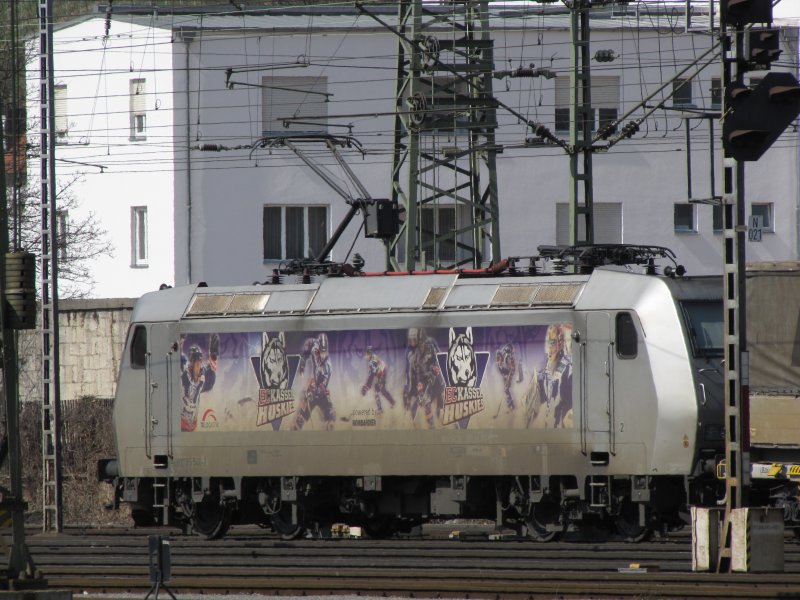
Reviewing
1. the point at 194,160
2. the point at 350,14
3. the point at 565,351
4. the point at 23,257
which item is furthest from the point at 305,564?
the point at 350,14

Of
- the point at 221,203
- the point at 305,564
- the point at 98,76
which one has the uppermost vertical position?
the point at 98,76

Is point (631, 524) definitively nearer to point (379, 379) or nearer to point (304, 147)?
point (379, 379)

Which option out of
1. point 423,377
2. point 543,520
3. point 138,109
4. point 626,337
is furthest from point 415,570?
point 138,109

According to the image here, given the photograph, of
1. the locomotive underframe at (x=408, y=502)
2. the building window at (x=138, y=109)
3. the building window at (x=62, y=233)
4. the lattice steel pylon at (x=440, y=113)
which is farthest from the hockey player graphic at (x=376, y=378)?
the building window at (x=138, y=109)

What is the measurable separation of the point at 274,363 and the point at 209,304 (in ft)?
4.88

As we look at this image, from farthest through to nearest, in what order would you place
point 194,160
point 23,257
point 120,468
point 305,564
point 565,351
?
point 194,160
point 120,468
point 565,351
point 305,564
point 23,257

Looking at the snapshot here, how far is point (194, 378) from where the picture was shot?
21484 millimetres

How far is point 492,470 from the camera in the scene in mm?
19328

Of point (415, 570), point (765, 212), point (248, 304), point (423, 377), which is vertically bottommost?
point (415, 570)

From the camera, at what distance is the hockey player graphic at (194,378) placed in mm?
21344

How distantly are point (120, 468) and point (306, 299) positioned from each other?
4.08m

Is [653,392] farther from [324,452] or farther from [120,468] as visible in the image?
[120,468]

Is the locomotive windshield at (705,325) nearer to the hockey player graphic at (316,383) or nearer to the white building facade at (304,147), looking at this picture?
the hockey player graphic at (316,383)

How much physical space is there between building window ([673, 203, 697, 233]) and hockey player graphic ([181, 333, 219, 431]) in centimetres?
2001
